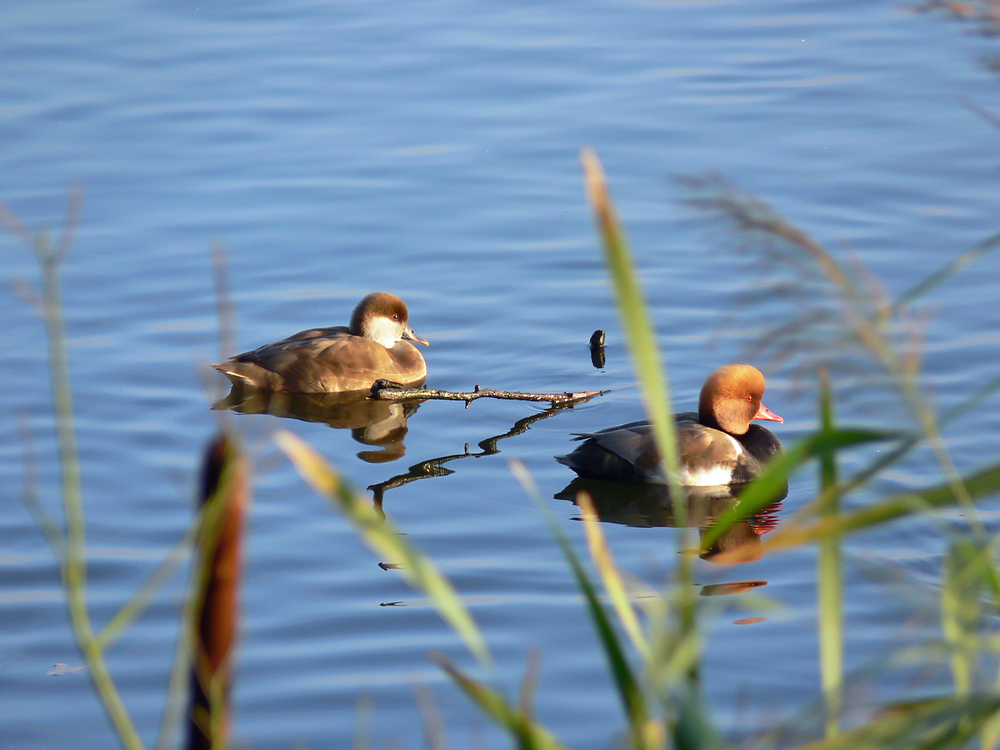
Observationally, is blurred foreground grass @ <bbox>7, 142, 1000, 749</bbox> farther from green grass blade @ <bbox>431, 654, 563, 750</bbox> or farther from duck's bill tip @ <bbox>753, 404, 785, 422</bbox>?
duck's bill tip @ <bbox>753, 404, 785, 422</bbox>

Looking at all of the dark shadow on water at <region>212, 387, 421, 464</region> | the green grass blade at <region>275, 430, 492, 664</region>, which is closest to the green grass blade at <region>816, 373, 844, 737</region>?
the green grass blade at <region>275, 430, 492, 664</region>

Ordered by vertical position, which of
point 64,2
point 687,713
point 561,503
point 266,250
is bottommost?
point 561,503

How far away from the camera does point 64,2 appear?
14812 millimetres

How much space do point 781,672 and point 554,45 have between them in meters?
9.74

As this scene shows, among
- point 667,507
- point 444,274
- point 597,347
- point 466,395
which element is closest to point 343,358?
point 466,395

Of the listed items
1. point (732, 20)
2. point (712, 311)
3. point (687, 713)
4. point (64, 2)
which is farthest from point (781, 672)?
point (64, 2)

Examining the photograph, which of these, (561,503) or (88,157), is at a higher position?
(88,157)

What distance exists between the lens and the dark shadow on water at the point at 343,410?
7277 millimetres

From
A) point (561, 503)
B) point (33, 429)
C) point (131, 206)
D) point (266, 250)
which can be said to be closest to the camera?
point (561, 503)

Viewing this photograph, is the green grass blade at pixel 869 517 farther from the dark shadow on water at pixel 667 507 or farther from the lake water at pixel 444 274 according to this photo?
the dark shadow on water at pixel 667 507

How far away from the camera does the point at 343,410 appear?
778 cm

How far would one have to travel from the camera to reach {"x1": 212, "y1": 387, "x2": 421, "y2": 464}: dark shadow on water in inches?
287

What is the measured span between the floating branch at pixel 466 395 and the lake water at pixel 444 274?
0.35 ft

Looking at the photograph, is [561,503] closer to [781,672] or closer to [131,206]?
[781,672]
